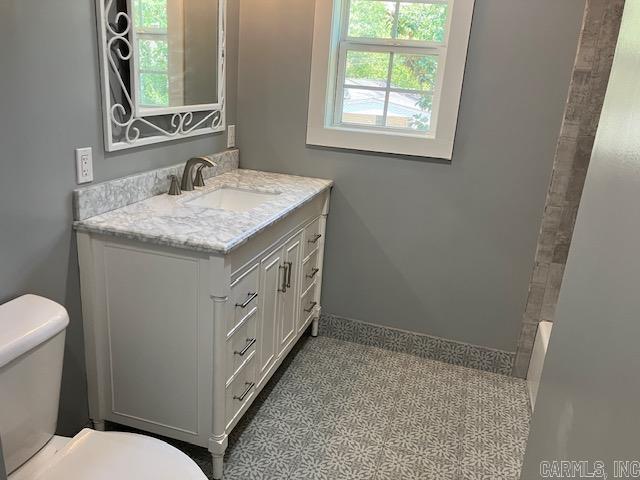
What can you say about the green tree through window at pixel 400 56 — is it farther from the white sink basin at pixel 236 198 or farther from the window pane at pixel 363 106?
the white sink basin at pixel 236 198

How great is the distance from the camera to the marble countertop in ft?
5.69

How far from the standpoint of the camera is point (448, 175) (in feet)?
8.59

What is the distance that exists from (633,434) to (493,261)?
6.36 ft

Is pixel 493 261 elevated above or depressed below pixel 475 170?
below

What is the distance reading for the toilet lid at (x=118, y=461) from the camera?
1.43 metres

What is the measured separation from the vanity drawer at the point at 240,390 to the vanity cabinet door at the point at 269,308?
0.22 feet

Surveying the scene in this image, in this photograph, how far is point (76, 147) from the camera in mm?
1796

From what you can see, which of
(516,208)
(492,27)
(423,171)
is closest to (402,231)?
(423,171)

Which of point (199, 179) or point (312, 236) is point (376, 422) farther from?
point (199, 179)

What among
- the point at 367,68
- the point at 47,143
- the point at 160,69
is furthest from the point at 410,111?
the point at 47,143

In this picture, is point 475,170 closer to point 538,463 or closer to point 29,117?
point 538,463

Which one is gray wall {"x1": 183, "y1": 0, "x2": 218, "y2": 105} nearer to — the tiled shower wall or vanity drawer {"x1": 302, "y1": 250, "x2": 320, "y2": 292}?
vanity drawer {"x1": 302, "y1": 250, "x2": 320, "y2": 292}

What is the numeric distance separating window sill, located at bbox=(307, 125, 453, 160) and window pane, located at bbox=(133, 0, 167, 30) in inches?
36.0

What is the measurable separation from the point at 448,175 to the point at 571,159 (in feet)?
1.82
